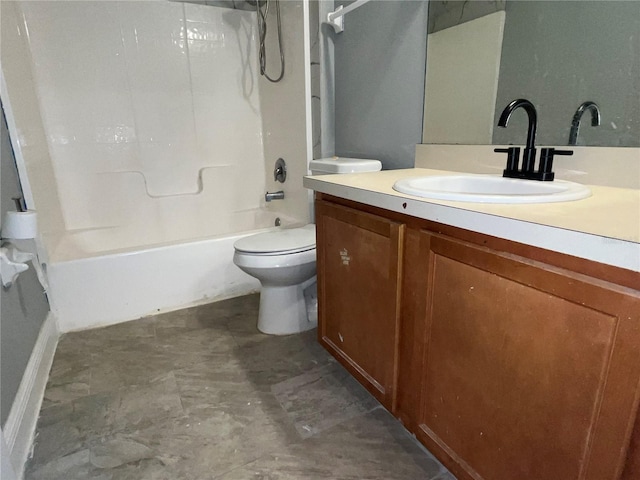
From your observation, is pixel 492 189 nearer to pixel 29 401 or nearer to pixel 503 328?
pixel 503 328

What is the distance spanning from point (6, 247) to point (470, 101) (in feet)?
5.52

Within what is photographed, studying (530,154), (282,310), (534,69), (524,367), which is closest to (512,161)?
(530,154)

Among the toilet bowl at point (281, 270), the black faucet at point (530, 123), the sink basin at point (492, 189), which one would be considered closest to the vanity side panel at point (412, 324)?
the sink basin at point (492, 189)

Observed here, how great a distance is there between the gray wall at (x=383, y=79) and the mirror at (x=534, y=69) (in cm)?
7

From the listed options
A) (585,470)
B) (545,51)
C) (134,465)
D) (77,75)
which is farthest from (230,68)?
(585,470)

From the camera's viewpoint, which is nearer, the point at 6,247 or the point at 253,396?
the point at 6,247

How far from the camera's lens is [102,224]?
7.93ft

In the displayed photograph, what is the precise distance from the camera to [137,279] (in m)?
1.97

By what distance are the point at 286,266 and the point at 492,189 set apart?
884mm

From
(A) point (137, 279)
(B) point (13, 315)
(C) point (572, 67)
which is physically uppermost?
(C) point (572, 67)

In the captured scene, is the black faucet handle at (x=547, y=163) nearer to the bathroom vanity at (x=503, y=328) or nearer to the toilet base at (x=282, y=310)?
the bathroom vanity at (x=503, y=328)

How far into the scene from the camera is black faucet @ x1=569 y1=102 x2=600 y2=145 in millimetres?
1045

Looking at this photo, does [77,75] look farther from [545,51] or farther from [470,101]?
[545,51]

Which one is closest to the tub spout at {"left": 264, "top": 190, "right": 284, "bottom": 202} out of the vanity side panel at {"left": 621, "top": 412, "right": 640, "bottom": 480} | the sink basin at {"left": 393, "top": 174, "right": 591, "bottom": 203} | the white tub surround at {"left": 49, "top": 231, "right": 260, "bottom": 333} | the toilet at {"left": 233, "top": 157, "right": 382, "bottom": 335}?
the white tub surround at {"left": 49, "top": 231, "right": 260, "bottom": 333}
